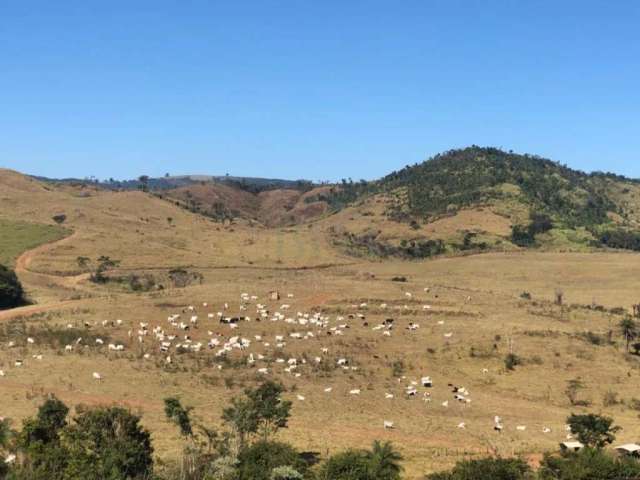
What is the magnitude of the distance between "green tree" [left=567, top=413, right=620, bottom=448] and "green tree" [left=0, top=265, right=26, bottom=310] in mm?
65399

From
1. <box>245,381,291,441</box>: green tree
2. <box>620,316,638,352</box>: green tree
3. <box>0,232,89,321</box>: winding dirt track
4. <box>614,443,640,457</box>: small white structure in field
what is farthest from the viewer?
<box>0,232,89,321</box>: winding dirt track

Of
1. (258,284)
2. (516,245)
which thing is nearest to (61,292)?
(258,284)

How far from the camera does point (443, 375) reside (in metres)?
47.7

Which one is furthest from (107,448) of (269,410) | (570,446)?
(570,446)

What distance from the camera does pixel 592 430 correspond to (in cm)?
3059

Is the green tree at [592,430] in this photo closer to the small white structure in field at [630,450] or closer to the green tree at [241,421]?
the small white structure in field at [630,450]

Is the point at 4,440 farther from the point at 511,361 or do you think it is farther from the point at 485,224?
the point at 485,224

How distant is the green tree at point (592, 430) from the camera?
98.5 ft

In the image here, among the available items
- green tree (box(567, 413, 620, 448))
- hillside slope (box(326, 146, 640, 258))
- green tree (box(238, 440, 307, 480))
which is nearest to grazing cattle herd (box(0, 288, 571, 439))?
green tree (box(567, 413, 620, 448))

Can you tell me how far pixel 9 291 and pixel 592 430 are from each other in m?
66.8

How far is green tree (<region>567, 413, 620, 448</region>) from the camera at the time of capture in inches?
1182

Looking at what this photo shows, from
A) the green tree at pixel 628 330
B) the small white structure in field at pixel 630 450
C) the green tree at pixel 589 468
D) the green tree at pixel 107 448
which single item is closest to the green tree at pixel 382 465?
the green tree at pixel 589 468

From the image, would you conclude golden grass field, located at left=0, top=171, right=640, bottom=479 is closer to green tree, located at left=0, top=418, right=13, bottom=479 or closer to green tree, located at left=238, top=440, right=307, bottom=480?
green tree, located at left=238, top=440, right=307, bottom=480

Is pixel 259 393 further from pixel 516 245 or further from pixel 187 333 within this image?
A: pixel 516 245
